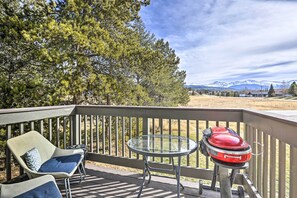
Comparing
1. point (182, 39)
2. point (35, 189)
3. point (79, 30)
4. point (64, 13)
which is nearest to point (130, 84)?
point (79, 30)

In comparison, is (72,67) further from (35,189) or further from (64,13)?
(35,189)

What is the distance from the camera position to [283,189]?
65.6 inches

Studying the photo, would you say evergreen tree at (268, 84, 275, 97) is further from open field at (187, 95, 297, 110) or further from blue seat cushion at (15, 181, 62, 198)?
blue seat cushion at (15, 181, 62, 198)

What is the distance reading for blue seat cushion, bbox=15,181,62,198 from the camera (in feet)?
5.55

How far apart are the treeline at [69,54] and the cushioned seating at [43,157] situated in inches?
142

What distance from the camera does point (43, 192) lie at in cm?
174

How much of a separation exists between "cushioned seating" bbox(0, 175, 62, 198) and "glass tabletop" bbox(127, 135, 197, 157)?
34.9 inches

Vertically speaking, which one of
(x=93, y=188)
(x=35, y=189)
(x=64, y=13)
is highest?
(x=64, y=13)

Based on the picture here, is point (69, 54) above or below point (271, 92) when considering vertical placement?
above

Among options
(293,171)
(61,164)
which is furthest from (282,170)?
(61,164)

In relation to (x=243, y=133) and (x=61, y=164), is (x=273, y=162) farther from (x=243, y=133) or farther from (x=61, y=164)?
(x=61, y=164)

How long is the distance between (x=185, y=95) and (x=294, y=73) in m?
7.29

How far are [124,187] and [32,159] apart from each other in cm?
126

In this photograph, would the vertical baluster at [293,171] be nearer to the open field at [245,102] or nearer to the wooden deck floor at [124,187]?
the wooden deck floor at [124,187]
